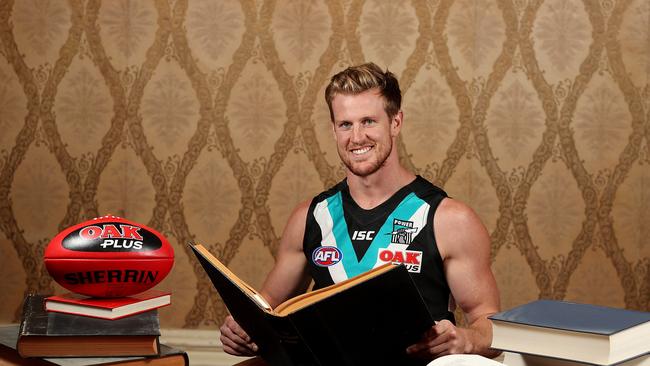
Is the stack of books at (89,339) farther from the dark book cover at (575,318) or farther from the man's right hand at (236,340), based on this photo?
the dark book cover at (575,318)

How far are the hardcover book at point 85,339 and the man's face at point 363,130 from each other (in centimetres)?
88

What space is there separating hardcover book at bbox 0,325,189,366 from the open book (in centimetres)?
15

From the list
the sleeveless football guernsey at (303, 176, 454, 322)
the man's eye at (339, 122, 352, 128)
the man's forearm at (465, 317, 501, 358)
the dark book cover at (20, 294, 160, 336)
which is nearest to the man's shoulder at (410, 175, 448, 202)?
the sleeveless football guernsey at (303, 176, 454, 322)

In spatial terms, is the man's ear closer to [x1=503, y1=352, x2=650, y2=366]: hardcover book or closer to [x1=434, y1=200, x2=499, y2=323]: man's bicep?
[x1=434, y1=200, x2=499, y2=323]: man's bicep

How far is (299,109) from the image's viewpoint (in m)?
3.19

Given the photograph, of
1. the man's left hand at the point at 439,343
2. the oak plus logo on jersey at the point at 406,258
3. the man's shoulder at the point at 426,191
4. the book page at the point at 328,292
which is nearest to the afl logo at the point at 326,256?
the oak plus logo on jersey at the point at 406,258

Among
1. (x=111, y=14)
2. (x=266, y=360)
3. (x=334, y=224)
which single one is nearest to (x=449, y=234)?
(x=334, y=224)

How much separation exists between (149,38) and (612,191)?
194cm

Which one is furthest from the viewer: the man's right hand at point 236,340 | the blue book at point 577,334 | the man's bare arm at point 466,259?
the man's bare arm at point 466,259

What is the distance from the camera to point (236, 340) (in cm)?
167

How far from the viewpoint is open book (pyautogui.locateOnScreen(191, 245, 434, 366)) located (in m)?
1.17

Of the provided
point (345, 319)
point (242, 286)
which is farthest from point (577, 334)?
point (242, 286)

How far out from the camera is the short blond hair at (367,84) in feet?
6.63

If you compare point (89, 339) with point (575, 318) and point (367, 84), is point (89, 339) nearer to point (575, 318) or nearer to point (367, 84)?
point (575, 318)
